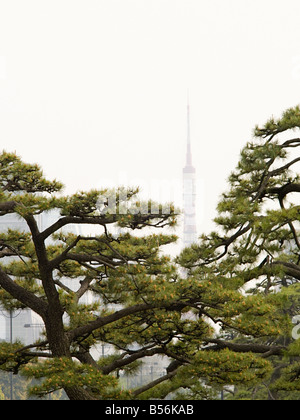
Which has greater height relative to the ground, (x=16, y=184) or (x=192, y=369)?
(x=16, y=184)

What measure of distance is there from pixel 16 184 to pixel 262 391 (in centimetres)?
962

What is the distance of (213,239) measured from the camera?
816cm

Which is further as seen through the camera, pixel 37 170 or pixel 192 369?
pixel 192 369

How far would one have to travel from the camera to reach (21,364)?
790 cm

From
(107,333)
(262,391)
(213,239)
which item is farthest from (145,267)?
(262,391)

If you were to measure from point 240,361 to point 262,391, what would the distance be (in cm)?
745
